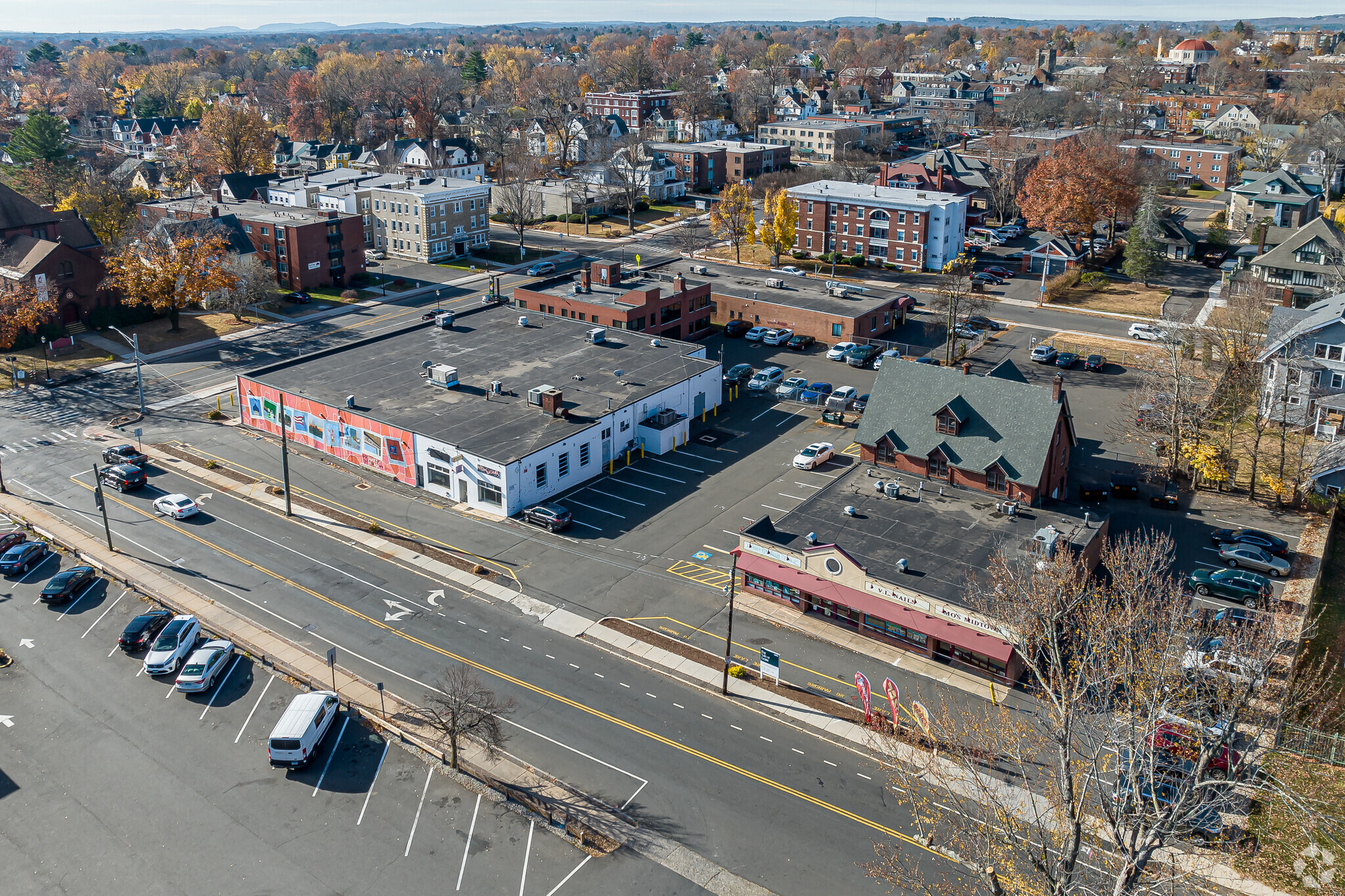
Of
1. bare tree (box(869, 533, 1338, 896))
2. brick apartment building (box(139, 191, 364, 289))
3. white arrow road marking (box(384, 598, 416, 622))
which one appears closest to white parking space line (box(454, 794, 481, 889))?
bare tree (box(869, 533, 1338, 896))

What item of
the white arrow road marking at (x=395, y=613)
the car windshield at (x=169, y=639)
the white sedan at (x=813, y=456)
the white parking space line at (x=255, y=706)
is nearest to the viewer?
the white parking space line at (x=255, y=706)

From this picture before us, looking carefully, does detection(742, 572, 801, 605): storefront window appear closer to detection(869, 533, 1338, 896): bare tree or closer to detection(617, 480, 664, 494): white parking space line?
detection(869, 533, 1338, 896): bare tree

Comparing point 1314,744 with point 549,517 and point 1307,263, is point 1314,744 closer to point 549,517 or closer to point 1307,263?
point 549,517

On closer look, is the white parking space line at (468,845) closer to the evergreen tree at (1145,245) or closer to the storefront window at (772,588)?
the storefront window at (772,588)

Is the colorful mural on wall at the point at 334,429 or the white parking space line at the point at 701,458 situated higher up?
the colorful mural on wall at the point at 334,429

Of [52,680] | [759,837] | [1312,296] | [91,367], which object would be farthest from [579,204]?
[759,837]

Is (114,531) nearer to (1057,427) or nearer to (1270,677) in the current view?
(1057,427)

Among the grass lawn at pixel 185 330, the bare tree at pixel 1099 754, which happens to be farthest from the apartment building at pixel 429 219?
the bare tree at pixel 1099 754
